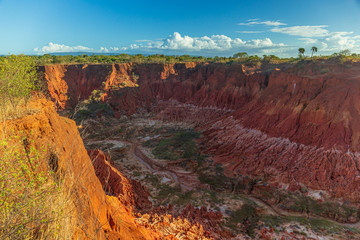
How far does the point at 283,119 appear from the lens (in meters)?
20.1

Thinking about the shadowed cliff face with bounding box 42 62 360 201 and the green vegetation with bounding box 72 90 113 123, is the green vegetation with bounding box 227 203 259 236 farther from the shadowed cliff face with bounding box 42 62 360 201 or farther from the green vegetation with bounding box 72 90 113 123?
the green vegetation with bounding box 72 90 113 123

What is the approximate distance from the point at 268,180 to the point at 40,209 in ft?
54.0

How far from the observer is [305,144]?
682 inches

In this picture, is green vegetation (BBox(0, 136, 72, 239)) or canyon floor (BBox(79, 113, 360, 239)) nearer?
green vegetation (BBox(0, 136, 72, 239))

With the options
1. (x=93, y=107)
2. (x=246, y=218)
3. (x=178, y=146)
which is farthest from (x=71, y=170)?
(x=93, y=107)

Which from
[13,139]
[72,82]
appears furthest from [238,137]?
[72,82]

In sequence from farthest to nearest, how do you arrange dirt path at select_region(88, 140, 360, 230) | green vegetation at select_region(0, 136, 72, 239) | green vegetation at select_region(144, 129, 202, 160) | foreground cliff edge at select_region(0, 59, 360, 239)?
green vegetation at select_region(144, 129, 202, 160) → dirt path at select_region(88, 140, 360, 230) → foreground cliff edge at select_region(0, 59, 360, 239) → green vegetation at select_region(0, 136, 72, 239)

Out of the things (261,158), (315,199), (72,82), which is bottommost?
(315,199)

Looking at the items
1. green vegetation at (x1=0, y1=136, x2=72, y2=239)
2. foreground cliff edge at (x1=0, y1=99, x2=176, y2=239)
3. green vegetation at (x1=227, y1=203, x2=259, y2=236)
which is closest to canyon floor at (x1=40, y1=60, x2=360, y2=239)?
green vegetation at (x1=227, y1=203, x2=259, y2=236)

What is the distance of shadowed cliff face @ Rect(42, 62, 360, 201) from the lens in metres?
15.5

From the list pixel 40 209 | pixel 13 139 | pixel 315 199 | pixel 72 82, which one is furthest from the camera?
pixel 72 82

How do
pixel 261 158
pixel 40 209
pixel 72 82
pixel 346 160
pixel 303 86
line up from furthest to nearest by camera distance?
pixel 72 82
pixel 303 86
pixel 261 158
pixel 346 160
pixel 40 209

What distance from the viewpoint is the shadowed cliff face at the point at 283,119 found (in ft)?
50.9

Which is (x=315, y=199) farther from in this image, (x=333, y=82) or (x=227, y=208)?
(x=333, y=82)
